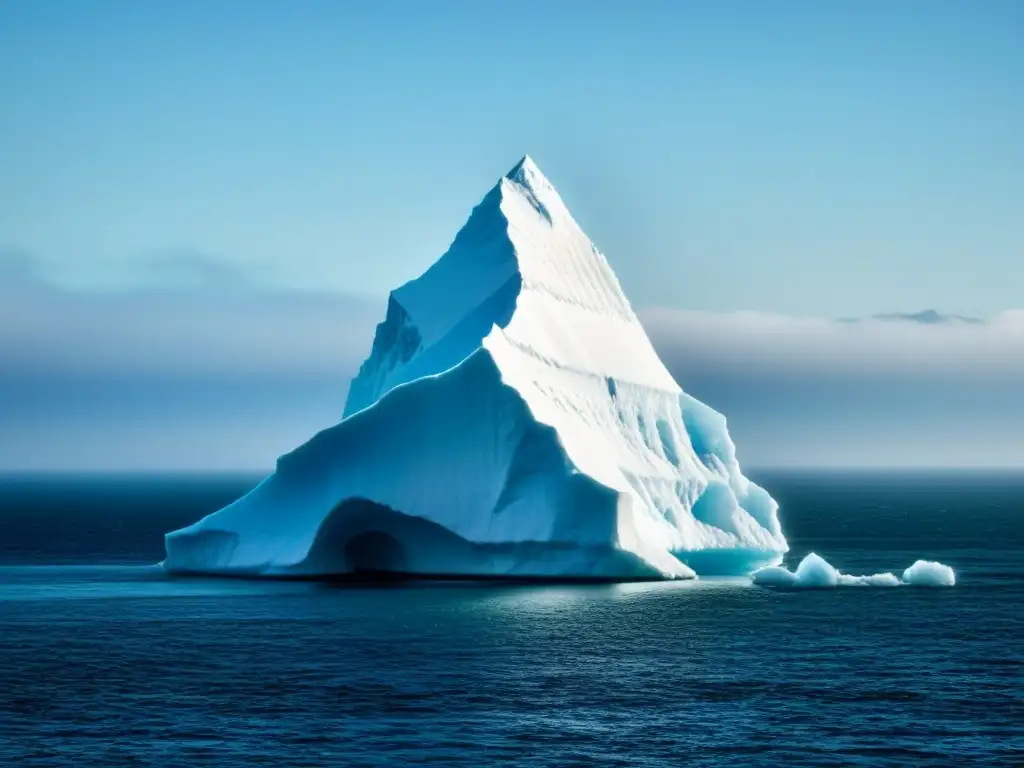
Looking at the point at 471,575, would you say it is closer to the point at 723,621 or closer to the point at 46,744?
the point at 723,621

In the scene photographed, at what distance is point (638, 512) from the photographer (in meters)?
45.2

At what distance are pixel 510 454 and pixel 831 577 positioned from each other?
450 inches

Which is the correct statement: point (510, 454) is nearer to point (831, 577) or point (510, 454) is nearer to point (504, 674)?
point (831, 577)

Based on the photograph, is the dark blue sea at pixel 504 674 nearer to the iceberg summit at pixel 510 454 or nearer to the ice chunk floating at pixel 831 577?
the ice chunk floating at pixel 831 577

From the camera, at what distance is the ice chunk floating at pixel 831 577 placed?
45406mm

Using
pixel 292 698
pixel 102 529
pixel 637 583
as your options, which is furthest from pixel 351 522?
pixel 102 529

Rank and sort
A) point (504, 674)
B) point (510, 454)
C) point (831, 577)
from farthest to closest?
point (831, 577)
point (510, 454)
point (504, 674)

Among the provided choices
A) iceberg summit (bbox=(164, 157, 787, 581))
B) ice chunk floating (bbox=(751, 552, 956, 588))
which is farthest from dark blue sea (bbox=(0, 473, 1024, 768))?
iceberg summit (bbox=(164, 157, 787, 581))

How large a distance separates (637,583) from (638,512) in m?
2.33

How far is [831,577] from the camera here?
150ft

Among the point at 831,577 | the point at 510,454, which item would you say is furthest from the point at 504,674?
the point at 831,577

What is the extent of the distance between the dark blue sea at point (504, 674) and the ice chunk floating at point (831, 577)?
2.41 ft

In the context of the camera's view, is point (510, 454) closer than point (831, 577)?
Yes

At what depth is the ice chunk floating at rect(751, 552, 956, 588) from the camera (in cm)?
4541
